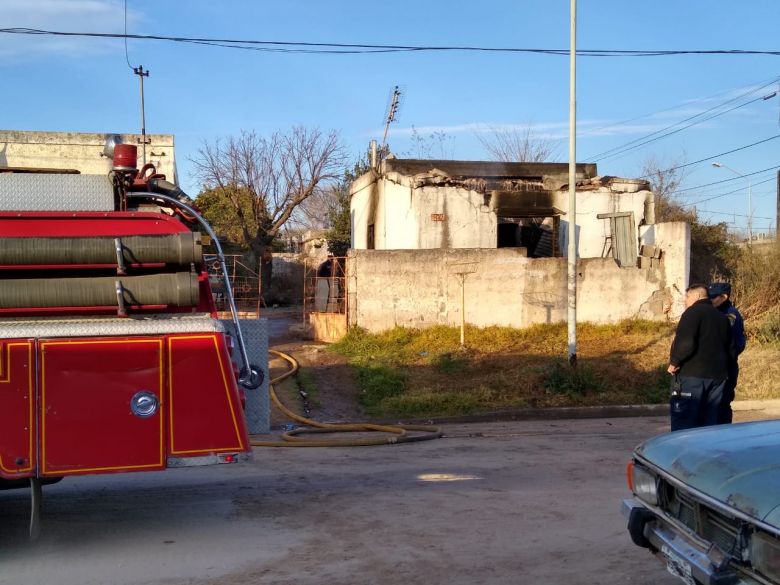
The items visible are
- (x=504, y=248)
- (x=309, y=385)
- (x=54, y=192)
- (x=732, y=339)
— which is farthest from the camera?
(x=504, y=248)

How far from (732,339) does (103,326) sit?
18.6 ft

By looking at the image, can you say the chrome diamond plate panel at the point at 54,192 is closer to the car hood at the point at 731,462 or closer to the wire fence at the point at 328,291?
the car hood at the point at 731,462

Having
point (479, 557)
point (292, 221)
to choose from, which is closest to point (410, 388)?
point (479, 557)

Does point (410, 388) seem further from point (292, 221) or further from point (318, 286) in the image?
point (292, 221)

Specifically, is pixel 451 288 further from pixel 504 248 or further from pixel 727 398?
pixel 727 398

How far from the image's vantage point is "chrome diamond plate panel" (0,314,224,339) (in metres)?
5.42

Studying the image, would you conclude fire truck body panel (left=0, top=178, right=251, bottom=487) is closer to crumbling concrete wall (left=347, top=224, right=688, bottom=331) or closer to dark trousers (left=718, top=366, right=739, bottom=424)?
dark trousers (left=718, top=366, right=739, bottom=424)

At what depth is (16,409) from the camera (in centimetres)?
534

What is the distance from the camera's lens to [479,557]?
225 inches

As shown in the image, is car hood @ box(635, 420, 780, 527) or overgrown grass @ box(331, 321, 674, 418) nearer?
car hood @ box(635, 420, 780, 527)

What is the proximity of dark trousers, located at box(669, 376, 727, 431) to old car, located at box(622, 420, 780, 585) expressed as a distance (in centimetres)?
301

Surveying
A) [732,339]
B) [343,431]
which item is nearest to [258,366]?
[732,339]

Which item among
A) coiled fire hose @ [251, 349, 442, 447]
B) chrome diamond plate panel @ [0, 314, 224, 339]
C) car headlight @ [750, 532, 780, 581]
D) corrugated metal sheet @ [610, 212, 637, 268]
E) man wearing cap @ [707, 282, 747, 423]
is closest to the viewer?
car headlight @ [750, 532, 780, 581]

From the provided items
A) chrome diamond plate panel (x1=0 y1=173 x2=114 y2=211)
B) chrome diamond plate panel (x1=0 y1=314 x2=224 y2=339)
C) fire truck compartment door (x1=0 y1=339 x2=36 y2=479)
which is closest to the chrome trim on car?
chrome diamond plate panel (x1=0 y1=314 x2=224 y2=339)
